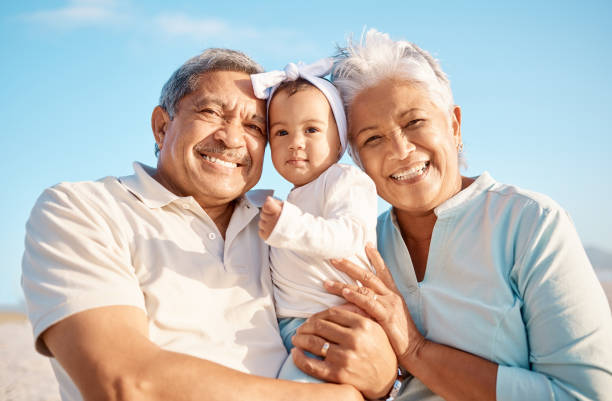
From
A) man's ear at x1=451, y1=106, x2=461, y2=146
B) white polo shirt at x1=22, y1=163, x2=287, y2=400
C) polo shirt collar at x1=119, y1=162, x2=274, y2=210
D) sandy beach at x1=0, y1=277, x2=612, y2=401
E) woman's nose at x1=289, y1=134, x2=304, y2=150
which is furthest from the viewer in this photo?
sandy beach at x1=0, y1=277, x2=612, y2=401

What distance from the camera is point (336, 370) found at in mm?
2383

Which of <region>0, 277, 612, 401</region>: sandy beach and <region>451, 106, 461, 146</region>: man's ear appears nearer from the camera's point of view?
<region>451, 106, 461, 146</region>: man's ear

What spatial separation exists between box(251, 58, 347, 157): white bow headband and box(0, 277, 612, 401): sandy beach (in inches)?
359

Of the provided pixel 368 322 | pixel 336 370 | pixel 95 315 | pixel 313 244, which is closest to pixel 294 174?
pixel 313 244

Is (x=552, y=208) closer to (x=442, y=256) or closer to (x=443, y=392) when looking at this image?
(x=442, y=256)

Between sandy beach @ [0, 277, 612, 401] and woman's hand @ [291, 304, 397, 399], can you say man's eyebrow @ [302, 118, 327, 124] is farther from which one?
sandy beach @ [0, 277, 612, 401]

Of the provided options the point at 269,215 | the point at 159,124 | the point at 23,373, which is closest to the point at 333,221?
the point at 269,215

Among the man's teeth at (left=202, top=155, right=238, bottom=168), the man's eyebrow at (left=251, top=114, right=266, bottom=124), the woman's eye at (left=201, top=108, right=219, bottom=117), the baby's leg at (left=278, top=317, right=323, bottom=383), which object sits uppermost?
the woman's eye at (left=201, top=108, right=219, bottom=117)

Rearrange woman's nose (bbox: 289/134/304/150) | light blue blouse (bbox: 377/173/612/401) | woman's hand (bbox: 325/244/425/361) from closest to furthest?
light blue blouse (bbox: 377/173/612/401) → woman's hand (bbox: 325/244/425/361) → woman's nose (bbox: 289/134/304/150)

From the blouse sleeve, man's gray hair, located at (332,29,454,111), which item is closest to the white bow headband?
man's gray hair, located at (332,29,454,111)

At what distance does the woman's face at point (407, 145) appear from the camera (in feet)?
9.58

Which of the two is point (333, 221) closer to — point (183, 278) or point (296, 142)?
point (296, 142)

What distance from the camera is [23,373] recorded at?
11531 millimetres

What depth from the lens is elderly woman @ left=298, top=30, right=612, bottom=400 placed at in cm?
239
